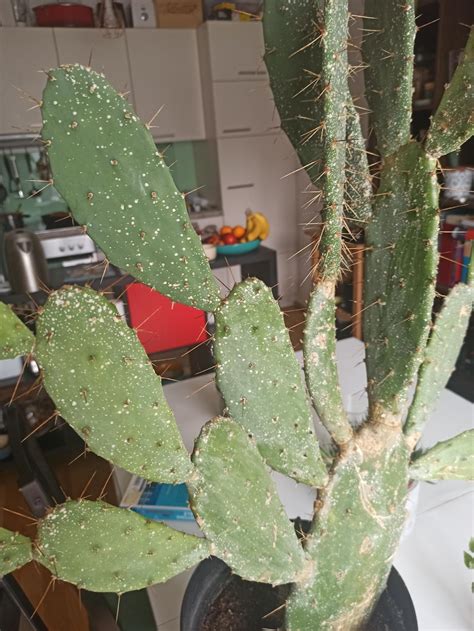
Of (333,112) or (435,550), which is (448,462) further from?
(333,112)

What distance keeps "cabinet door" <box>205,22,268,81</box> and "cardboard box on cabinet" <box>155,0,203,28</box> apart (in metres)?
0.22

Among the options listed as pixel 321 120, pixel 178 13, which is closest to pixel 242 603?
pixel 321 120

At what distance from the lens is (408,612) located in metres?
0.57

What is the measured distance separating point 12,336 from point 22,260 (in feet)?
7.00

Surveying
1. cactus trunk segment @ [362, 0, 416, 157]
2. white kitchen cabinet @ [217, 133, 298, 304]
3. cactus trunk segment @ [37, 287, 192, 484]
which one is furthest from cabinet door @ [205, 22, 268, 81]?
cactus trunk segment @ [37, 287, 192, 484]

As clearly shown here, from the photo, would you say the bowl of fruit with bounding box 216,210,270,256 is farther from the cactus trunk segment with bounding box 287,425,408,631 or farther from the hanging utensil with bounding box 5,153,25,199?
the cactus trunk segment with bounding box 287,425,408,631

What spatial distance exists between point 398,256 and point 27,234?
7.23 feet

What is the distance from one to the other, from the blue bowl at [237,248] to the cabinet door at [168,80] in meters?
1.14

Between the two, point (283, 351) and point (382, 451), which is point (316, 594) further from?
point (283, 351)

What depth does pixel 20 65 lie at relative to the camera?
2.95 m

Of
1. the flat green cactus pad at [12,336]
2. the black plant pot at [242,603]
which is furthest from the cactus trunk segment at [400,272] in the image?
the flat green cactus pad at [12,336]

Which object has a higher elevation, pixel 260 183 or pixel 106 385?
pixel 106 385

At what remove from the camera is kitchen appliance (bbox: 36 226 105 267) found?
2998mm

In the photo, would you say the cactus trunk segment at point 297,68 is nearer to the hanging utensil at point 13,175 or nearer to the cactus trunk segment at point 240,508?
the cactus trunk segment at point 240,508
